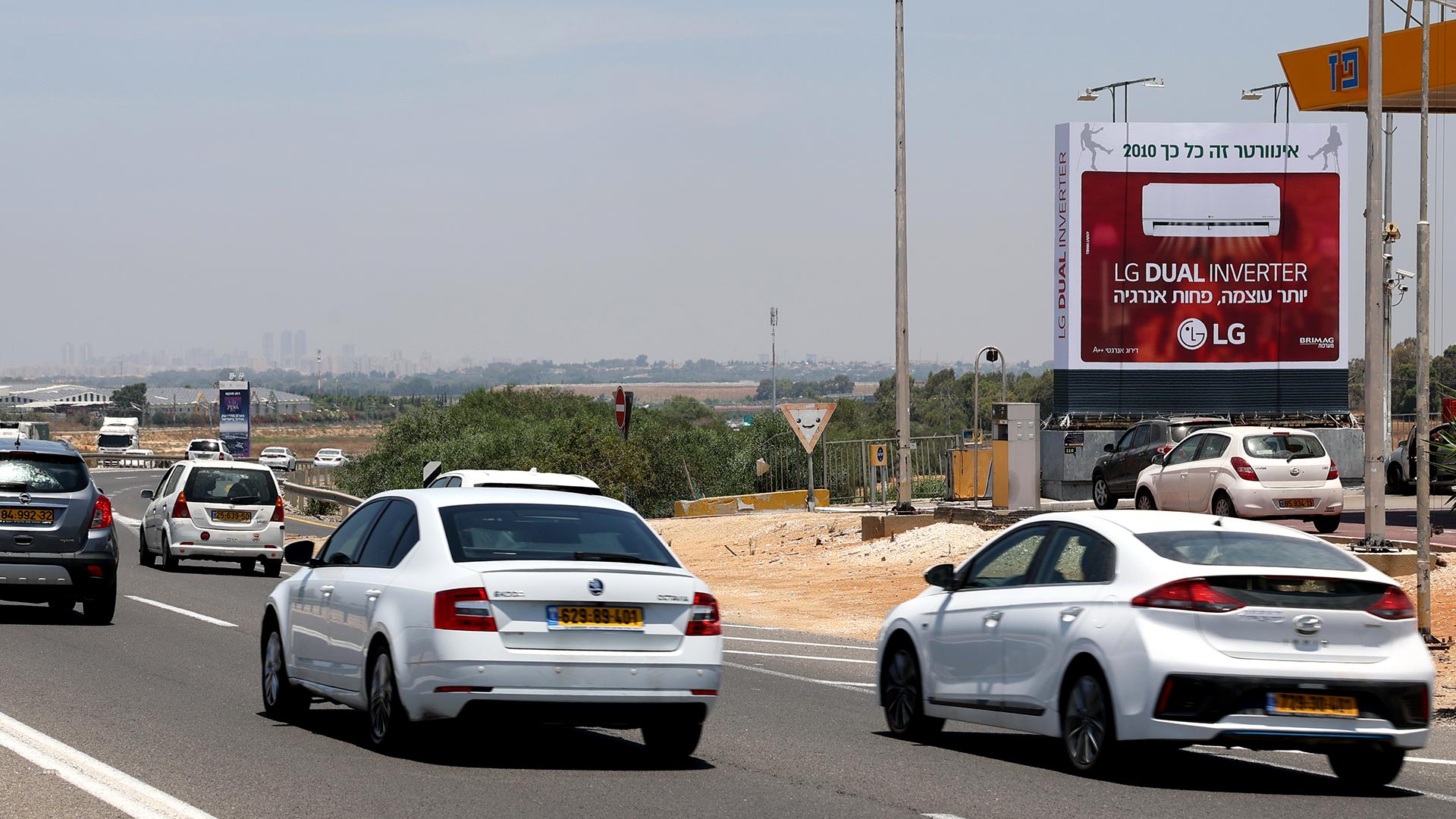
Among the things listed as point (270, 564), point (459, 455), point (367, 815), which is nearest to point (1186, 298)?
point (270, 564)

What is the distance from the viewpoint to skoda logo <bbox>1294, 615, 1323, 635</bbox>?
30.7 feet

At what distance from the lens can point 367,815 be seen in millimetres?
8195

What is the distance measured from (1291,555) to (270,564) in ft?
70.4

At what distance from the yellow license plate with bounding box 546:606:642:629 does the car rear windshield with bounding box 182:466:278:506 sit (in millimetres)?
19488

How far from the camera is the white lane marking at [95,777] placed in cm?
816

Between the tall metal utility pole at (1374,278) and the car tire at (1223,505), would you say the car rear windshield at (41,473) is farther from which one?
the car tire at (1223,505)

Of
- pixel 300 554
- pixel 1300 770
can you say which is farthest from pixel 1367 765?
pixel 300 554

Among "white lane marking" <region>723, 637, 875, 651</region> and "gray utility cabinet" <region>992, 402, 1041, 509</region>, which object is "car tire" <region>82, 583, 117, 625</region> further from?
"gray utility cabinet" <region>992, 402, 1041, 509</region>

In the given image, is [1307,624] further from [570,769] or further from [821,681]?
[821,681]

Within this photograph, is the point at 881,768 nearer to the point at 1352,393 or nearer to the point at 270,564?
the point at 270,564

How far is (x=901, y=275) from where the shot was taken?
98.4 ft

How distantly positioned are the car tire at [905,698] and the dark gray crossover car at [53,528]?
9.59 metres

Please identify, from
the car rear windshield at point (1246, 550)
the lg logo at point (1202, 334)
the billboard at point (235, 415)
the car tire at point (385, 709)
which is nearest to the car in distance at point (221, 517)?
the car tire at point (385, 709)

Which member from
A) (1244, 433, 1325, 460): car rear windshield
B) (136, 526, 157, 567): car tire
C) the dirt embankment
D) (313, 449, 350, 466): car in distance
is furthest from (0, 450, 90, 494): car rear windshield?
(313, 449, 350, 466): car in distance
